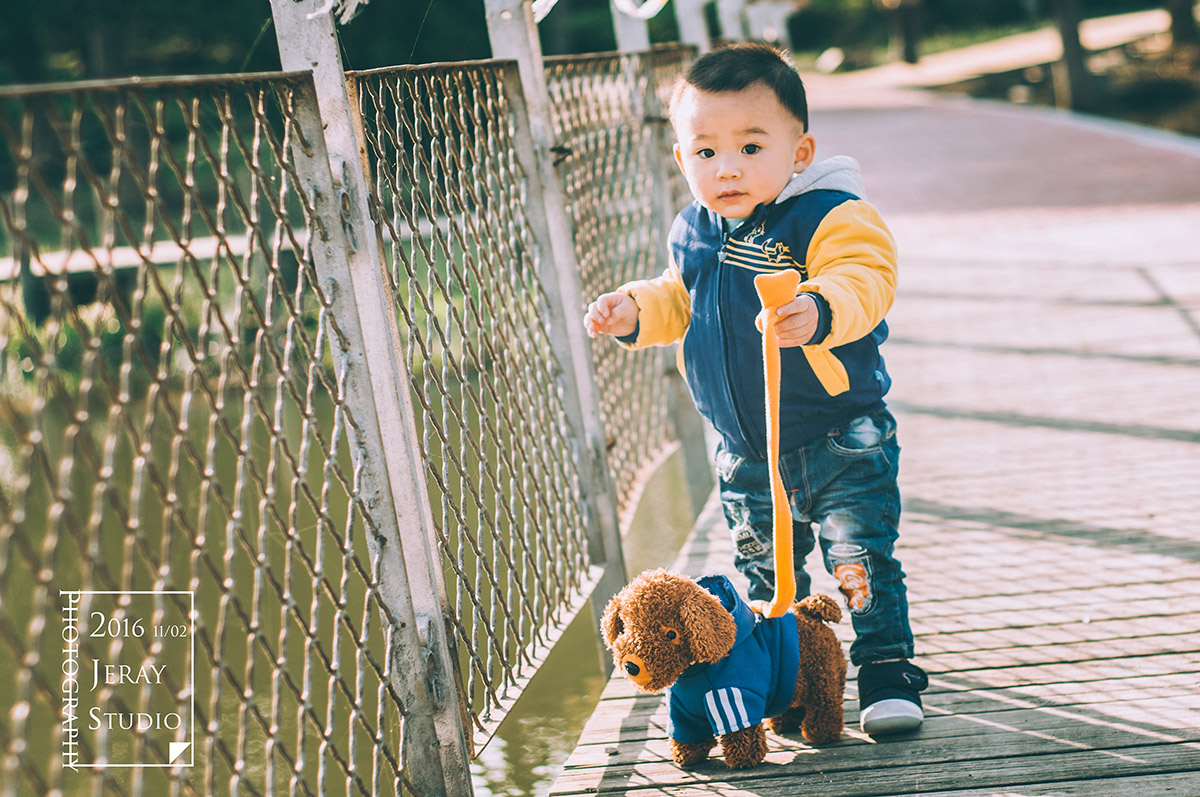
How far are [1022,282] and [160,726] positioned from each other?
210 inches

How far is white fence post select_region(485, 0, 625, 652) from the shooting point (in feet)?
9.98

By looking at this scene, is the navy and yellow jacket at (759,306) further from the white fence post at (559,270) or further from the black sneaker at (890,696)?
the white fence post at (559,270)

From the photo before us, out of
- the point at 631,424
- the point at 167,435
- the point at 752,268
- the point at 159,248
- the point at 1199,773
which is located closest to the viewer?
the point at 1199,773

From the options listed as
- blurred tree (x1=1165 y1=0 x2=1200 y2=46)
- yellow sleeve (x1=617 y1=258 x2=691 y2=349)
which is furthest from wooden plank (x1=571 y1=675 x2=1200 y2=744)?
blurred tree (x1=1165 y1=0 x2=1200 y2=46)

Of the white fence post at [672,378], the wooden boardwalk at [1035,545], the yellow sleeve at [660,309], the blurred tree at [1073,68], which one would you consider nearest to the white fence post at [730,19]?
the wooden boardwalk at [1035,545]

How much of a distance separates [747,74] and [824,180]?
0.26 m

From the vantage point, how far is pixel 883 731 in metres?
2.36

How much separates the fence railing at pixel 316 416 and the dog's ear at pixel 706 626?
44 cm

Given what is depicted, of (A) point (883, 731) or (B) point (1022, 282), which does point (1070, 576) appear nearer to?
(A) point (883, 731)

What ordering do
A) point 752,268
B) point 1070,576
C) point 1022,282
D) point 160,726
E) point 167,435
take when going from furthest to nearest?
point 167,435 < point 1022,282 < point 160,726 < point 1070,576 < point 752,268

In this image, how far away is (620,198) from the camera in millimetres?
4750

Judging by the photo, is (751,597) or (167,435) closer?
(751,597)

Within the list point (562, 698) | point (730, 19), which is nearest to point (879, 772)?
point (562, 698)

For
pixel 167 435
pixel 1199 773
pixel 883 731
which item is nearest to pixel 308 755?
pixel 883 731
